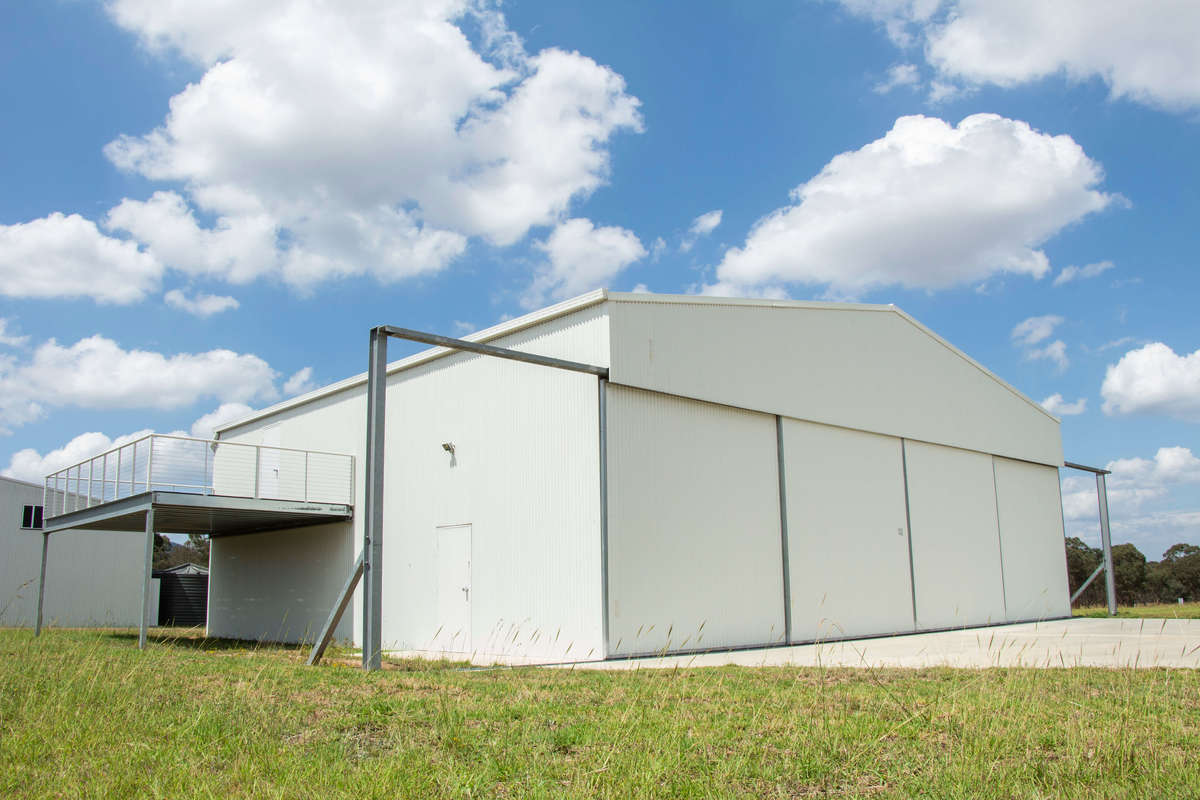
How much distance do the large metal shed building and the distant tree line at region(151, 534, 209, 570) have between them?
45071mm

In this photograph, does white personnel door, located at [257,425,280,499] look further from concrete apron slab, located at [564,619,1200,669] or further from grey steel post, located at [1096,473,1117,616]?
grey steel post, located at [1096,473,1117,616]

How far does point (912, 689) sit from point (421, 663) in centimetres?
739

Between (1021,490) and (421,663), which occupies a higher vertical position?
(1021,490)

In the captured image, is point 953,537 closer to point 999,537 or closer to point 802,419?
point 999,537

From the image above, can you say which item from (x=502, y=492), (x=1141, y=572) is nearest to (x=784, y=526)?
(x=502, y=492)

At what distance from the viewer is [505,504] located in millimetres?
16266

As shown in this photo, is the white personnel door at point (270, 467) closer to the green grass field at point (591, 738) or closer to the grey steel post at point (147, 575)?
the grey steel post at point (147, 575)

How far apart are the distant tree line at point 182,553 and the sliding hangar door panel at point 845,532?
54470mm

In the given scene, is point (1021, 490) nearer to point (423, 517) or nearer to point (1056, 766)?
point (423, 517)

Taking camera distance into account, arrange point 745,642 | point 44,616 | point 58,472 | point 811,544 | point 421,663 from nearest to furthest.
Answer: point 421,663
point 745,642
point 811,544
point 58,472
point 44,616

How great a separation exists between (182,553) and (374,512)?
236 feet

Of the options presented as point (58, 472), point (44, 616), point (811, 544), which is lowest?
point (44, 616)

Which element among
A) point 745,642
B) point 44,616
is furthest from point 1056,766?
point 44,616

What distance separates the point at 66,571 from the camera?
31.6m
